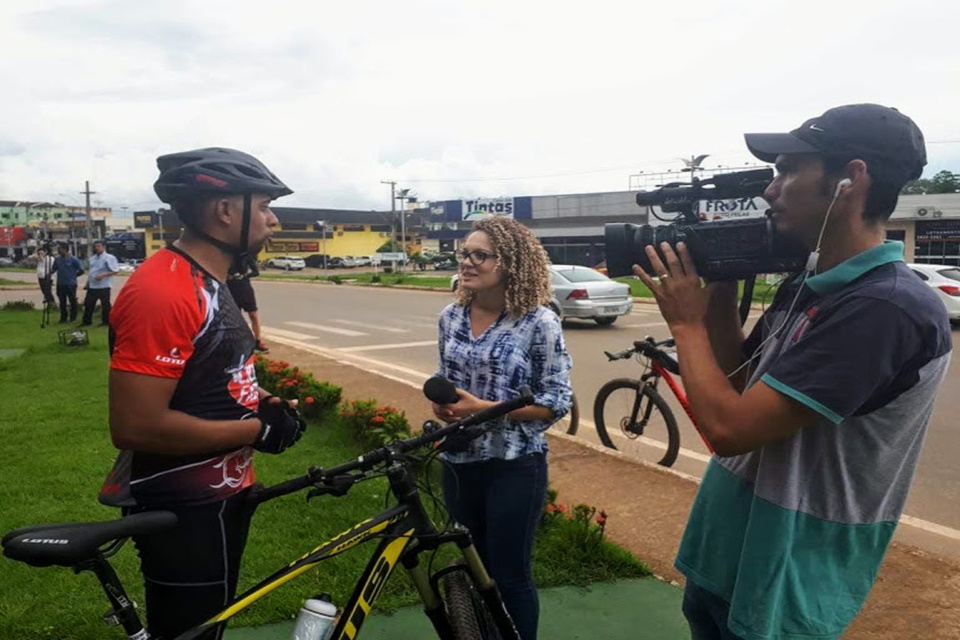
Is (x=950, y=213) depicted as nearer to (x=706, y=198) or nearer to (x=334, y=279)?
(x=334, y=279)

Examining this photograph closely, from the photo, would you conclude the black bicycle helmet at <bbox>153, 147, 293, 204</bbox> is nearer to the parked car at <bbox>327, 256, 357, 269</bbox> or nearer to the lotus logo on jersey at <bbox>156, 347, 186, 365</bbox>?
the lotus logo on jersey at <bbox>156, 347, 186, 365</bbox>

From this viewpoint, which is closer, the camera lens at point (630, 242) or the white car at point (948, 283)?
the camera lens at point (630, 242)

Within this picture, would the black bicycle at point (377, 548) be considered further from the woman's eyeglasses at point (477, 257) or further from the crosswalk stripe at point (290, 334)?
the crosswalk stripe at point (290, 334)

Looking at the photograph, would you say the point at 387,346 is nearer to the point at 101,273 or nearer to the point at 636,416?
the point at 101,273

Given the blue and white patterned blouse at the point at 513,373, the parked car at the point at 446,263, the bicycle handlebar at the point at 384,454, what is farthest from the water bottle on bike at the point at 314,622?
the parked car at the point at 446,263

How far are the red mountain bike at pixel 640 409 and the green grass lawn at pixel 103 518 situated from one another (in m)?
2.07

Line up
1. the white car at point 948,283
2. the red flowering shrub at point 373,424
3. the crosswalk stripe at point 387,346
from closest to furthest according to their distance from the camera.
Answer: the red flowering shrub at point 373,424
the crosswalk stripe at point 387,346
the white car at point 948,283

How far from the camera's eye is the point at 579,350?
11812mm

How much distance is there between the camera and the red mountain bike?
5871 mm

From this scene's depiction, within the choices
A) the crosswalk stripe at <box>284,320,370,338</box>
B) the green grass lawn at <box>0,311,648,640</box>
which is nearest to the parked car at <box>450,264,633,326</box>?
the crosswalk stripe at <box>284,320,370,338</box>

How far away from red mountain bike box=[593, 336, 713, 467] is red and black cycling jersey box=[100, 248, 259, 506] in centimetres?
376

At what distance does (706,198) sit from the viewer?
1.82 metres

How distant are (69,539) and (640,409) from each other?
190 inches

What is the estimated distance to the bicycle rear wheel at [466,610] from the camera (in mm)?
2268
